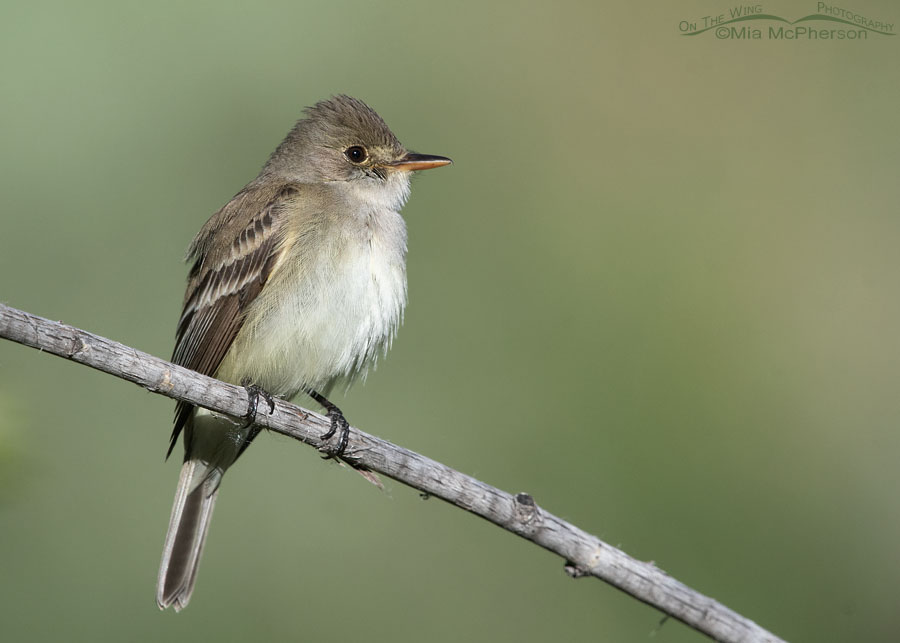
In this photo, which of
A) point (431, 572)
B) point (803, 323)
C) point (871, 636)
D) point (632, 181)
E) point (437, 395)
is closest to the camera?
point (871, 636)

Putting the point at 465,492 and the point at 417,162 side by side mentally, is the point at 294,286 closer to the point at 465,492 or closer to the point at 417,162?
the point at 417,162

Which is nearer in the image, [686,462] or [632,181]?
[686,462]

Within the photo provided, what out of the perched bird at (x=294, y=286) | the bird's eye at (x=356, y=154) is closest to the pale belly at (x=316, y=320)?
the perched bird at (x=294, y=286)

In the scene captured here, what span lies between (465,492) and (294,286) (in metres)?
1.44

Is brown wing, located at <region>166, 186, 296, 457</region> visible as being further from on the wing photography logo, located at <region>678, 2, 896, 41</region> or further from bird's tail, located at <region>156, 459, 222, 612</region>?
on the wing photography logo, located at <region>678, 2, 896, 41</region>

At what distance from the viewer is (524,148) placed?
6.21 meters

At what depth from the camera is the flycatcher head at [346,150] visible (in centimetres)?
444

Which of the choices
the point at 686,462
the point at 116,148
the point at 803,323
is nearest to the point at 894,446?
the point at 803,323

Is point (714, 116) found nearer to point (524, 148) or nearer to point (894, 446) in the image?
point (524, 148)

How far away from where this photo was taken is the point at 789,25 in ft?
20.7

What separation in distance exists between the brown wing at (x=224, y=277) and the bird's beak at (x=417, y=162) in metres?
0.51

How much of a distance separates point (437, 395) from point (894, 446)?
95.9 inches

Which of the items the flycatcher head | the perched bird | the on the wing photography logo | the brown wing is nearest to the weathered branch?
the perched bird

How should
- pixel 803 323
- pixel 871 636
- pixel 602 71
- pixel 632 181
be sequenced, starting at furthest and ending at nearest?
pixel 602 71, pixel 632 181, pixel 803 323, pixel 871 636
